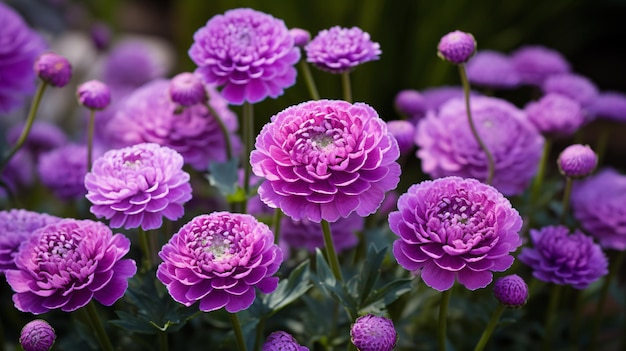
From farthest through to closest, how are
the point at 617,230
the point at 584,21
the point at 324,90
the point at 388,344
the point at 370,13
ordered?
the point at 584,21
the point at 324,90
the point at 370,13
the point at 617,230
the point at 388,344

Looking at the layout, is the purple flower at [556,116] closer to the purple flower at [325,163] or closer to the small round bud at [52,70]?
the purple flower at [325,163]

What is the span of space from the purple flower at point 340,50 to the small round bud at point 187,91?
168 millimetres

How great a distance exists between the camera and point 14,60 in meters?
1.23

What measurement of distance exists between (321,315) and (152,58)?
4.21 ft

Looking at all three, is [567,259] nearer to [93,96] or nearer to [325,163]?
[325,163]

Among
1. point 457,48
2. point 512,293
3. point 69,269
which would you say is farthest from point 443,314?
point 69,269

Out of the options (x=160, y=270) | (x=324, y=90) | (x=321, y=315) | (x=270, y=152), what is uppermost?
(x=270, y=152)

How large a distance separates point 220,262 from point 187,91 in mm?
338

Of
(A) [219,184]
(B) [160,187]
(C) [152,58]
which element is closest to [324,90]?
(C) [152,58]

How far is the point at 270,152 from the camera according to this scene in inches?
31.0

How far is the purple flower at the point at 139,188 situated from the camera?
0.84 m

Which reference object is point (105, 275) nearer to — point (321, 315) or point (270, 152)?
point (270, 152)

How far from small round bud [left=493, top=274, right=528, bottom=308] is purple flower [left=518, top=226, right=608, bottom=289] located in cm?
15

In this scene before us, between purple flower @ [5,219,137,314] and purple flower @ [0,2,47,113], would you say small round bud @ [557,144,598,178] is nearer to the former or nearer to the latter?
purple flower @ [5,219,137,314]
